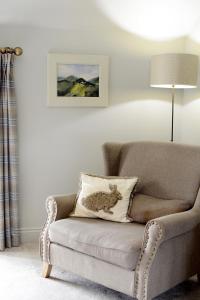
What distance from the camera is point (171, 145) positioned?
3.12 metres

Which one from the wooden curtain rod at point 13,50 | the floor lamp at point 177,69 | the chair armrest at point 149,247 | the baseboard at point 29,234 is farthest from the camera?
the baseboard at point 29,234

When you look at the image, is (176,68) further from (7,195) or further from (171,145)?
(7,195)

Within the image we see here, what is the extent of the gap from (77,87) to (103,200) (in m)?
1.22

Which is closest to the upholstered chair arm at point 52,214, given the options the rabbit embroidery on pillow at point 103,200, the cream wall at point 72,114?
the rabbit embroidery on pillow at point 103,200

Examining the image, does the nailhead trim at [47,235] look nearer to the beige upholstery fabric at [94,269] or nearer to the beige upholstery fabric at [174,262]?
the beige upholstery fabric at [94,269]

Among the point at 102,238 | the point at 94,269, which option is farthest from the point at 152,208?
the point at 94,269

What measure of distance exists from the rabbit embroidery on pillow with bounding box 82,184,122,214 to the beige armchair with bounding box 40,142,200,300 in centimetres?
9

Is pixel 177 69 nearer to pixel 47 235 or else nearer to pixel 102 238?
pixel 102 238

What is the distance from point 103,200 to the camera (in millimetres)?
2889

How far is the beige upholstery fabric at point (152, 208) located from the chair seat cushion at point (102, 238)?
0.24 ft

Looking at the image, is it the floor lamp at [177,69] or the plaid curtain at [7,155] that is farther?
the plaid curtain at [7,155]

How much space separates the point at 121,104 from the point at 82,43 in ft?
2.14

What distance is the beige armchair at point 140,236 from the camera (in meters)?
2.43

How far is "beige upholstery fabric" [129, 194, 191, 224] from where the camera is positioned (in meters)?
2.79
